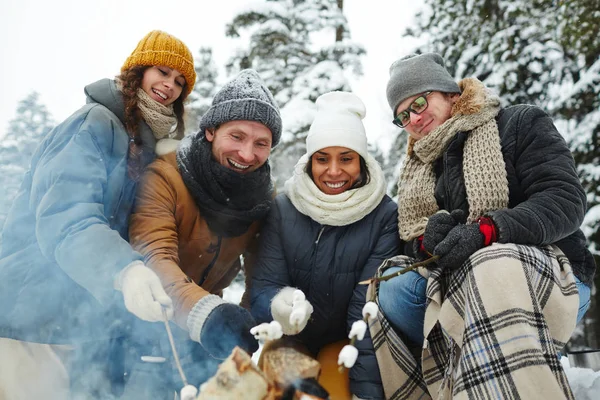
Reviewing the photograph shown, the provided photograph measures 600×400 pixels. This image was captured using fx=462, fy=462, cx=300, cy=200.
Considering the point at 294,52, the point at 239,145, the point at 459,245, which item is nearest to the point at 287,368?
the point at 459,245

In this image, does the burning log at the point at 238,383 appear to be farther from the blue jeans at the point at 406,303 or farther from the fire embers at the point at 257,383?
the blue jeans at the point at 406,303

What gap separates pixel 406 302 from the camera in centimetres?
222

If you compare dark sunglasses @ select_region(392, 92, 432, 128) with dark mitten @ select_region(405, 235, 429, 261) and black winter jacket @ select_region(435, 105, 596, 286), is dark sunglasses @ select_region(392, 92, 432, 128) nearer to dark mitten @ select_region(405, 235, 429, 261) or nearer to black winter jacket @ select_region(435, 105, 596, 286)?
black winter jacket @ select_region(435, 105, 596, 286)

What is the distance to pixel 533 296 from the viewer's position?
1.66 metres

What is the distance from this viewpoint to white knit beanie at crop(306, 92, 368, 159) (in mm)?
→ 2648

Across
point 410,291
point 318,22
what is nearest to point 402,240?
point 410,291

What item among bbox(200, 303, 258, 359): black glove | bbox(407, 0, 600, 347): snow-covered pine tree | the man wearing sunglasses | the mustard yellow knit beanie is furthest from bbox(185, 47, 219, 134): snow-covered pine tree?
bbox(200, 303, 258, 359): black glove

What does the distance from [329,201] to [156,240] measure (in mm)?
929

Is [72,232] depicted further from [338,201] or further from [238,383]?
[338,201]

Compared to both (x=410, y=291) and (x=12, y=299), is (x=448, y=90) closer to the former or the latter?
(x=410, y=291)

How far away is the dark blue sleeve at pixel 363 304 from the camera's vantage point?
2299 millimetres

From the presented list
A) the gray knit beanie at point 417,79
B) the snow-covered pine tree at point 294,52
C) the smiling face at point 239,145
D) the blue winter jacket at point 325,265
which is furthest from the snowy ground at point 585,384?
the snow-covered pine tree at point 294,52

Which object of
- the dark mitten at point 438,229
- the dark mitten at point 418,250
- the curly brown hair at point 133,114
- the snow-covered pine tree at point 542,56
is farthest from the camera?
the snow-covered pine tree at point 542,56

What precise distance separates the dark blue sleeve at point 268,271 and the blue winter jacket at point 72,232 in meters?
0.72
